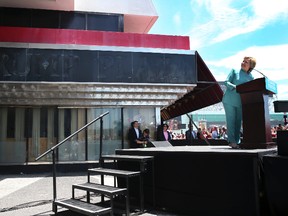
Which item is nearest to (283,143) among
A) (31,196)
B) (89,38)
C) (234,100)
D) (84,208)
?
(234,100)

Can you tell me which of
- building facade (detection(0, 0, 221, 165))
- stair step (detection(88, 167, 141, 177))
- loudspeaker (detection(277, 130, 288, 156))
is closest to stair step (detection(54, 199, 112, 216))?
stair step (detection(88, 167, 141, 177))

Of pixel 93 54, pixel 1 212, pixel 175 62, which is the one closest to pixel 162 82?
pixel 175 62

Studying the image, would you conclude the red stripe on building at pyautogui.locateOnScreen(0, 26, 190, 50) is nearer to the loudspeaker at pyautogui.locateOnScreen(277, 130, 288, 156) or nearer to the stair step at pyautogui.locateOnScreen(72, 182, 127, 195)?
the stair step at pyautogui.locateOnScreen(72, 182, 127, 195)

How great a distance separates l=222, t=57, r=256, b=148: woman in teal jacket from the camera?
5341mm

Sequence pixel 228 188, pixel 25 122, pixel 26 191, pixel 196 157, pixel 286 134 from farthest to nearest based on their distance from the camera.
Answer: pixel 25 122
pixel 26 191
pixel 196 157
pixel 228 188
pixel 286 134

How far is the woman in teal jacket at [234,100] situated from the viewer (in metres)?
5.34

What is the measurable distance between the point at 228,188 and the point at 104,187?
1.92 m

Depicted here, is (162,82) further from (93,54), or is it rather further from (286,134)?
(286,134)

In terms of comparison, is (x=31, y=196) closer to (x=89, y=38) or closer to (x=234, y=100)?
(x=234, y=100)

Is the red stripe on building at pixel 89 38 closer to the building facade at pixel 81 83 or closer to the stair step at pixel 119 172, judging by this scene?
the building facade at pixel 81 83

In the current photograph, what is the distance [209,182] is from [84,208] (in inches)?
72.8

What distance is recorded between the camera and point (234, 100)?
17.8 ft

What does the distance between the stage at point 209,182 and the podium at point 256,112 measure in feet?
1.24

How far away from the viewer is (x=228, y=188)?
13.4ft
